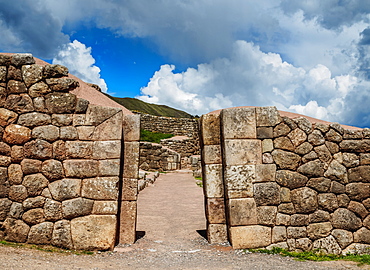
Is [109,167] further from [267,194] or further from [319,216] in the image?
[319,216]

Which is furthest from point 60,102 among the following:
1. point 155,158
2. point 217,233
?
point 155,158

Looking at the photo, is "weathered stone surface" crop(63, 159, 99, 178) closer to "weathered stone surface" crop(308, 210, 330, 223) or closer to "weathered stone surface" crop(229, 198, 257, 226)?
"weathered stone surface" crop(229, 198, 257, 226)

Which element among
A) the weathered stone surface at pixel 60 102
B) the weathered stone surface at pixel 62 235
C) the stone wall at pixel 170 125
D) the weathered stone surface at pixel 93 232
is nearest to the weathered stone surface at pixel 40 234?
the weathered stone surface at pixel 62 235

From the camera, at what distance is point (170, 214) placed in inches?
382

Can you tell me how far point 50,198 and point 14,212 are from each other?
2.35ft

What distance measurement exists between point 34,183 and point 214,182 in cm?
357

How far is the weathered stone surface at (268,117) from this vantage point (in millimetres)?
6195

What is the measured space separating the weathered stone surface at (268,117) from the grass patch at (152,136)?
73.4 feet

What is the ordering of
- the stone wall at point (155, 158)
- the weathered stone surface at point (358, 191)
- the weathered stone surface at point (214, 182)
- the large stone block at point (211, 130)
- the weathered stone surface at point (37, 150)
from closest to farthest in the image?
the weathered stone surface at point (37, 150) < the weathered stone surface at point (358, 191) < the weathered stone surface at point (214, 182) < the large stone block at point (211, 130) < the stone wall at point (155, 158)

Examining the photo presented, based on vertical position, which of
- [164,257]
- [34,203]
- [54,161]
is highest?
[54,161]

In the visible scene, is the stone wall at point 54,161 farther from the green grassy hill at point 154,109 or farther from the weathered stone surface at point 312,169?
the green grassy hill at point 154,109

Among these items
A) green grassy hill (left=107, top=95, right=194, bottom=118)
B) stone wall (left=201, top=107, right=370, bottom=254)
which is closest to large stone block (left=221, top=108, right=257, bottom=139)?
stone wall (left=201, top=107, right=370, bottom=254)

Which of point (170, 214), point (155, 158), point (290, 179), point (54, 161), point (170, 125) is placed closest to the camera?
point (54, 161)

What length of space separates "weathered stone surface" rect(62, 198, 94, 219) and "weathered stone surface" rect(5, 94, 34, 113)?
199 centimetres
